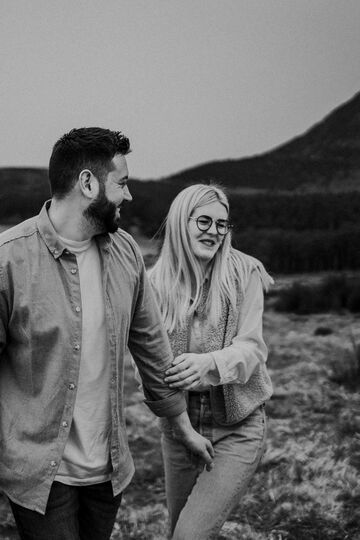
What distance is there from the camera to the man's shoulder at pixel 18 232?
6.14 ft

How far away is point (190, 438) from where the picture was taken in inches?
92.9

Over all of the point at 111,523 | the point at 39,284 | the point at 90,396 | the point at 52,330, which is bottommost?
the point at 111,523

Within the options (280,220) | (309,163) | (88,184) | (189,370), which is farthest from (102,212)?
(309,163)

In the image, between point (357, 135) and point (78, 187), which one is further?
point (357, 135)

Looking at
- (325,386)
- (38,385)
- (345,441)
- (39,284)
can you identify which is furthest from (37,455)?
(325,386)

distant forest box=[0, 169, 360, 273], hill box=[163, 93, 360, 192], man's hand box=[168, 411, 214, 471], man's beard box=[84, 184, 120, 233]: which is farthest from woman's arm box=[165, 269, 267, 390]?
hill box=[163, 93, 360, 192]

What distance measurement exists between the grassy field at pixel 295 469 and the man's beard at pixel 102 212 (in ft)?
8.80

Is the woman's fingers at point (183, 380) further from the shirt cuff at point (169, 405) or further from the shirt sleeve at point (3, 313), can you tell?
the shirt sleeve at point (3, 313)

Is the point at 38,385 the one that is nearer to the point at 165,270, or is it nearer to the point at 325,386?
the point at 165,270

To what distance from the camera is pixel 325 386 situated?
757 cm

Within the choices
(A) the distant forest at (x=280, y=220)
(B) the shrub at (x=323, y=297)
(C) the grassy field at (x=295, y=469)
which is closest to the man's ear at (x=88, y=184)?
(C) the grassy field at (x=295, y=469)

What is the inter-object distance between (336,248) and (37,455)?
13.7 m

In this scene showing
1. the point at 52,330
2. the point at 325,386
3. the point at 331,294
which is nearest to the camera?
the point at 52,330

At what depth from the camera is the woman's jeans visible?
234 centimetres
